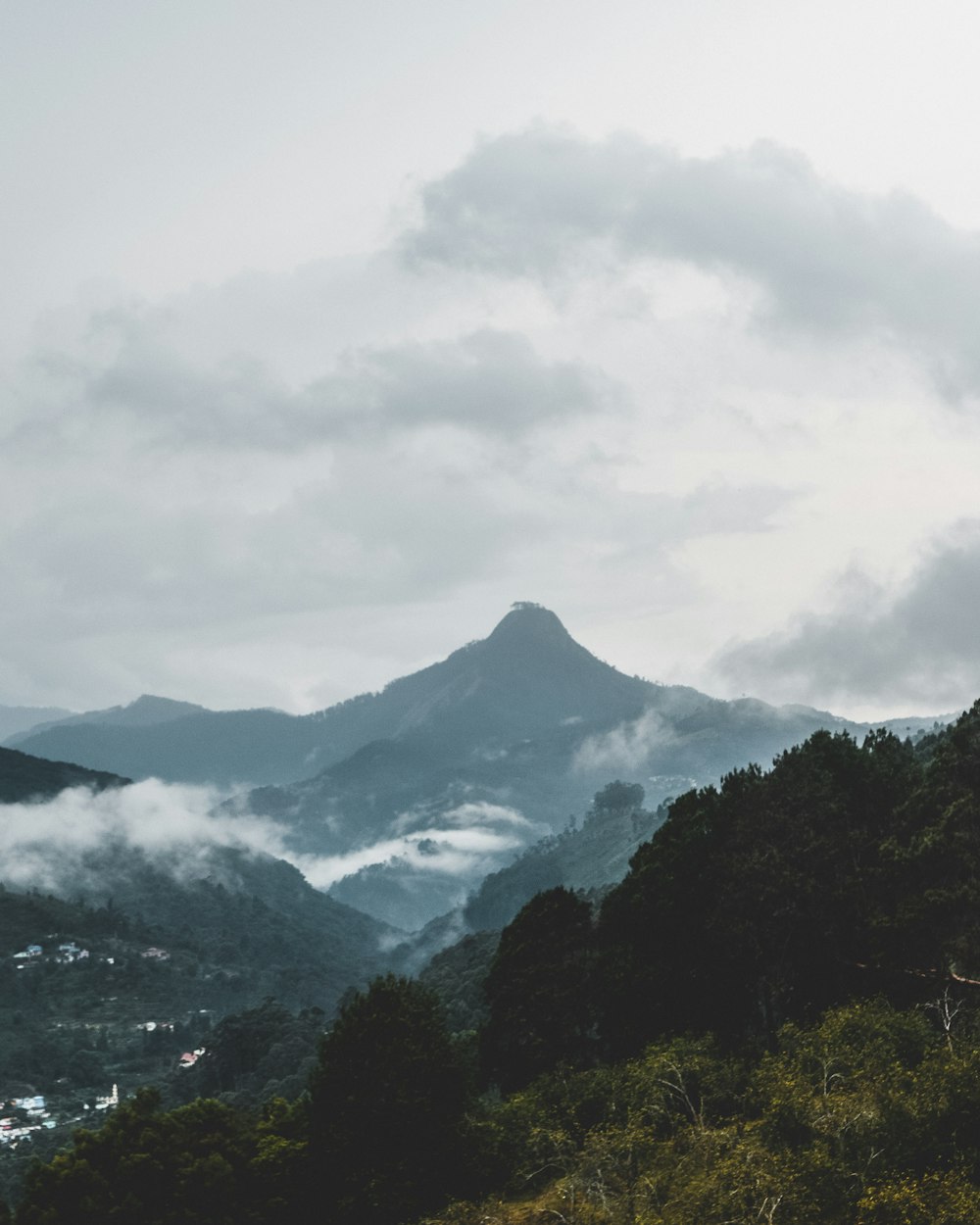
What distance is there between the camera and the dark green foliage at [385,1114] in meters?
48.7

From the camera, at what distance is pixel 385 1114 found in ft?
167

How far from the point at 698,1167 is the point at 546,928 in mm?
29397

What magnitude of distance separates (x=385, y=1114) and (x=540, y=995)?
15.9 m

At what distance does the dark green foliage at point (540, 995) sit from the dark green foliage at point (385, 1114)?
1061cm

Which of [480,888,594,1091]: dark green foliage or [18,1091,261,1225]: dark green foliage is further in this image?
[480,888,594,1091]: dark green foliage

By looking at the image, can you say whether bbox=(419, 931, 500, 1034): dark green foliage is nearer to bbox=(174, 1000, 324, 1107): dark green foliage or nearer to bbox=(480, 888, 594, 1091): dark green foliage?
bbox=(174, 1000, 324, 1107): dark green foliage

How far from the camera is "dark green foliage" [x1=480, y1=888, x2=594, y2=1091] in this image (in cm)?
6400

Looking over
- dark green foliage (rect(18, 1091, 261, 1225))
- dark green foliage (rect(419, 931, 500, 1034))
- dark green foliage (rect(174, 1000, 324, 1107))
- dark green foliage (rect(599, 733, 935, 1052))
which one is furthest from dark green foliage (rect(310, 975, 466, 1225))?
dark green foliage (rect(174, 1000, 324, 1107))

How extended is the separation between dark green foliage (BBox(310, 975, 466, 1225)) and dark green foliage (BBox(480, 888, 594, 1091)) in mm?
10613

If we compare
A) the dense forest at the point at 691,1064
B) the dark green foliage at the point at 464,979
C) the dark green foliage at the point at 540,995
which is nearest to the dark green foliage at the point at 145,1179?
the dense forest at the point at 691,1064

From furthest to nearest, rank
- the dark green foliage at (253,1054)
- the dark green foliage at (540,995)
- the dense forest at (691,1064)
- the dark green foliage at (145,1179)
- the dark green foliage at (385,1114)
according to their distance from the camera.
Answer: the dark green foliage at (253,1054)
the dark green foliage at (540,995)
the dark green foliage at (145,1179)
the dark green foliage at (385,1114)
the dense forest at (691,1064)

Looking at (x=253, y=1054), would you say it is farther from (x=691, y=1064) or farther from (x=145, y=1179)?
(x=691, y=1064)

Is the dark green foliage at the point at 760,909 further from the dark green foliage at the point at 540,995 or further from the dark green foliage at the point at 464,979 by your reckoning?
the dark green foliage at the point at 464,979

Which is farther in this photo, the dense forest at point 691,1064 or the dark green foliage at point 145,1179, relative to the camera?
the dark green foliage at point 145,1179
